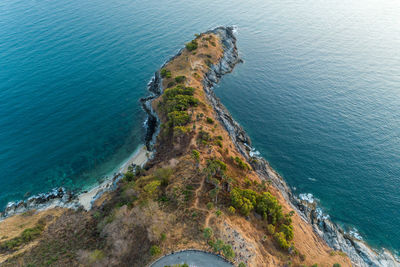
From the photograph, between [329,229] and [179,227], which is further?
[329,229]

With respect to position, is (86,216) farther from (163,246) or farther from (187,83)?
(187,83)

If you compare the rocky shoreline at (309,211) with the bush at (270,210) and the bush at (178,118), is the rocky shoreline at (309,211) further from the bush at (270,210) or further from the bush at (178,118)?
the bush at (178,118)

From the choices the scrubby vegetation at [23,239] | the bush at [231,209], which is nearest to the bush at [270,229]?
the bush at [231,209]

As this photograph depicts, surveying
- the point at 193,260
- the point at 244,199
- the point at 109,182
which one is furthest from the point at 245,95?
the point at 193,260

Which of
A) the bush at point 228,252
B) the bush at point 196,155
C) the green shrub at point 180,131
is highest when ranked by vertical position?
the green shrub at point 180,131

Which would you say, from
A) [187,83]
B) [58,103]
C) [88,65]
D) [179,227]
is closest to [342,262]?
[179,227]

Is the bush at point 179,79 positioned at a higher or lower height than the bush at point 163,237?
higher

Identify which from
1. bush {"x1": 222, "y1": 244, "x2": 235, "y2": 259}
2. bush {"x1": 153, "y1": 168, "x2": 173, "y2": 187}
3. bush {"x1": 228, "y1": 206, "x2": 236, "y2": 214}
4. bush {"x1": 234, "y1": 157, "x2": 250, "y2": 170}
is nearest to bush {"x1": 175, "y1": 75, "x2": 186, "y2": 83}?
bush {"x1": 234, "y1": 157, "x2": 250, "y2": 170}
